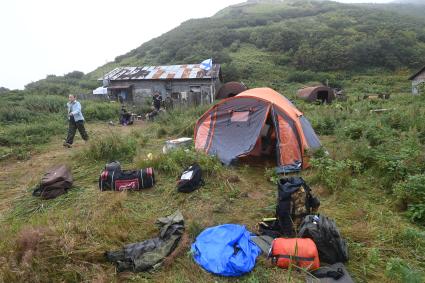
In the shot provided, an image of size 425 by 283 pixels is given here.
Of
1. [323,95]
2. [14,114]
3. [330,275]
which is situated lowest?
[330,275]

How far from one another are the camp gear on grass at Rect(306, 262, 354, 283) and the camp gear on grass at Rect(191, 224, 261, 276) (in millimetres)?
623

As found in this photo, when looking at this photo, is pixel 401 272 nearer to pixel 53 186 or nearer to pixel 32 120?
pixel 53 186

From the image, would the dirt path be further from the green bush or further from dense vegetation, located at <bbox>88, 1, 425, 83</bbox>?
dense vegetation, located at <bbox>88, 1, 425, 83</bbox>

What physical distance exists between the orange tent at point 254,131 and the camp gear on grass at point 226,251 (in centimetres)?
277

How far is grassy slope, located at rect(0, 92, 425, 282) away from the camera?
10.3ft

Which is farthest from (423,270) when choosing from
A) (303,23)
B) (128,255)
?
(303,23)

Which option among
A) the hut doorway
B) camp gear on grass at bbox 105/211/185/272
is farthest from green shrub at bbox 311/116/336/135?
the hut doorway

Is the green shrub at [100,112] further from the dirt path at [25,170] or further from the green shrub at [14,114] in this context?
the dirt path at [25,170]

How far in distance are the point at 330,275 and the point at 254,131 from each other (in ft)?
13.0

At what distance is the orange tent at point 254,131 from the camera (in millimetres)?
6414

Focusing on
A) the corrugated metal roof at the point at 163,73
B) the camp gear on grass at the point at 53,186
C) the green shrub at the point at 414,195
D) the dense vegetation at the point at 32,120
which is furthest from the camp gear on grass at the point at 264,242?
the corrugated metal roof at the point at 163,73

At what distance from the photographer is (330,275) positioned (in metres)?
3.09

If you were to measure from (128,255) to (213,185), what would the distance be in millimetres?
2340

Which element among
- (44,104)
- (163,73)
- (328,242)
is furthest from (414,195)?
(163,73)
